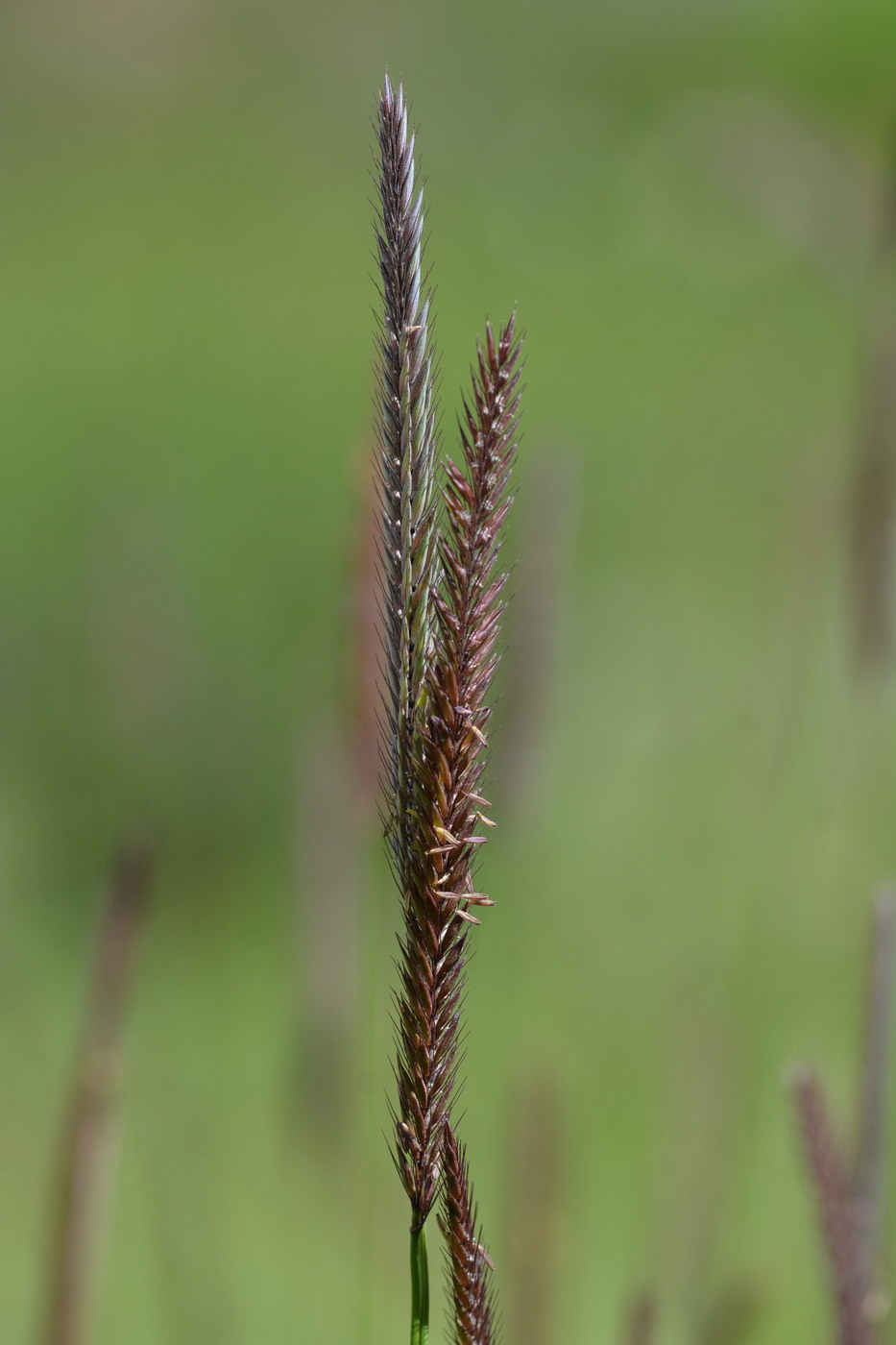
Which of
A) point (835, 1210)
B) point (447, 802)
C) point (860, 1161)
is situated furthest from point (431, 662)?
point (860, 1161)

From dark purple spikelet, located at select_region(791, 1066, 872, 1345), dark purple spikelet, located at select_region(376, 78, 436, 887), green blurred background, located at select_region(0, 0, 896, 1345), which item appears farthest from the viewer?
green blurred background, located at select_region(0, 0, 896, 1345)

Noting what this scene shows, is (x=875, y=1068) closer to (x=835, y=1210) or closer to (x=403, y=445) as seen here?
(x=835, y=1210)

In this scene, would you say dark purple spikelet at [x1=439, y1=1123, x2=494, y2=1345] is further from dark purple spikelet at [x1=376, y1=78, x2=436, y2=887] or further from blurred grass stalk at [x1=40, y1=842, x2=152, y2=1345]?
blurred grass stalk at [x1=40, y1=842, x2=152, y2=1345]

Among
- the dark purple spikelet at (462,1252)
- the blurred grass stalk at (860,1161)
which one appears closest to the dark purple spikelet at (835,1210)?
the blurred grass stalk at (860,1161)

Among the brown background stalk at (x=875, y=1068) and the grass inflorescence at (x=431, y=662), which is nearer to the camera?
the grass inflorescence at (x=431, y=662)

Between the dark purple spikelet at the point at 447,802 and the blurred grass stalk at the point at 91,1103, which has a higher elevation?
the dark purple spikelet at the point at 447,802

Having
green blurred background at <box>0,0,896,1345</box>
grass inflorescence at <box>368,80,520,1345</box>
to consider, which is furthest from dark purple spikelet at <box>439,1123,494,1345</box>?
green blurred background at <box>0,0,896,1345</box>

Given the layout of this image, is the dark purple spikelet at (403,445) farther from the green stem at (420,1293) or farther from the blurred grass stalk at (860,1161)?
the blurred grass stalk at (860,1161)
